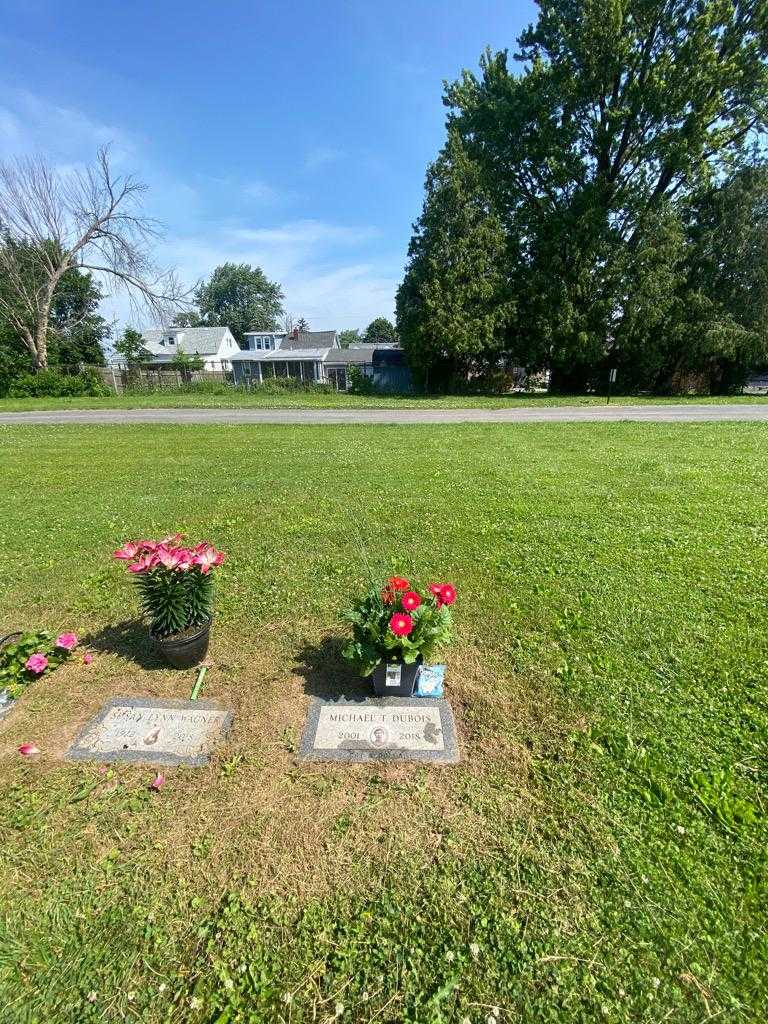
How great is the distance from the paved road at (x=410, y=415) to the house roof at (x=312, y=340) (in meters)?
26.5

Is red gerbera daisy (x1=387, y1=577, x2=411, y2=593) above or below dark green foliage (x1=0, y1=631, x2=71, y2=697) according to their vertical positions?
above

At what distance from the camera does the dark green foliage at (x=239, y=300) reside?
67.0m

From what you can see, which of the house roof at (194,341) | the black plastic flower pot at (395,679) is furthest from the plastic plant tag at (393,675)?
the house roof at (194,341)

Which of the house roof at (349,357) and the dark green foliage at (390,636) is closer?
the dark green foliage at (390,636)

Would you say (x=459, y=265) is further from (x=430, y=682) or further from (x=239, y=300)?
(x=239, y=300)

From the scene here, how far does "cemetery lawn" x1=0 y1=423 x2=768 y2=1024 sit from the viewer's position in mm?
1347

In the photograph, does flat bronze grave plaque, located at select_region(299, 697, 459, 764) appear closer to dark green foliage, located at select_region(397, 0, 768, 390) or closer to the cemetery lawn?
the cemetery lawn

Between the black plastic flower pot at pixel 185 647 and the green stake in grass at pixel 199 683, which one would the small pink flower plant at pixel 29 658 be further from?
the green stake in grass at pixel 199 683

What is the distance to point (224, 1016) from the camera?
4.20 feet

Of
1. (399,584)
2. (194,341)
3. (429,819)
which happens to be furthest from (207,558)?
(194,341)

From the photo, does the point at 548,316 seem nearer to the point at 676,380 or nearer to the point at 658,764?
the point at 676,380

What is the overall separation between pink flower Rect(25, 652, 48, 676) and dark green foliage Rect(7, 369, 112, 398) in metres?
25.3

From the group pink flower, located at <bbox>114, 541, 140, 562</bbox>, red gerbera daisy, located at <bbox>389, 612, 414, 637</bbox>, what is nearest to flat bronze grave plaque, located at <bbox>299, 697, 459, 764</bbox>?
red gerbera daisy, located at <bbox>389, 612, 414, 637</bbox>

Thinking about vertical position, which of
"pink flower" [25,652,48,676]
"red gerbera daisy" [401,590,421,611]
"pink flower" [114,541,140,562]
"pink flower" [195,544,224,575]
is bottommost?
"pink flower" [25,652,48,676]
